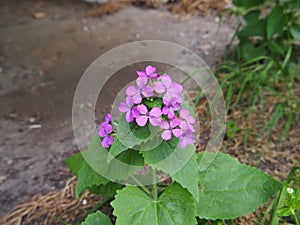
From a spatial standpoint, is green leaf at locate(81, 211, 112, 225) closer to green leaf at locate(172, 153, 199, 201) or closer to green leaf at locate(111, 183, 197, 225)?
green leaf at locate(111, 183, 197, 225)

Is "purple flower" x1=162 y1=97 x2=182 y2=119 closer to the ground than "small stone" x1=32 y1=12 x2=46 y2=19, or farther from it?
farther from it

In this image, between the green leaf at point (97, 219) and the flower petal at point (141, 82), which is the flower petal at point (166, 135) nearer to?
the flower petal at point (141, 82)

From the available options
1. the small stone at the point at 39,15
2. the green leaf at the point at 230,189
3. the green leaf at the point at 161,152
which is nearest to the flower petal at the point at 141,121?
the green leaf at the point at 161,152

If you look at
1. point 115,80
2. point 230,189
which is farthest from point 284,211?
point 115,80

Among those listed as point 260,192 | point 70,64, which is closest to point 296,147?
point 260,192

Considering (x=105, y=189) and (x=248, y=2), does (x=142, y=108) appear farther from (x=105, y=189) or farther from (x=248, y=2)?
(x=248, y=2)

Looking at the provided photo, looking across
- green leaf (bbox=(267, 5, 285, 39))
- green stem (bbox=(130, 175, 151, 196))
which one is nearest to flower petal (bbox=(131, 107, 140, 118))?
green stem (bbox=(130, 175, 151, 196))
